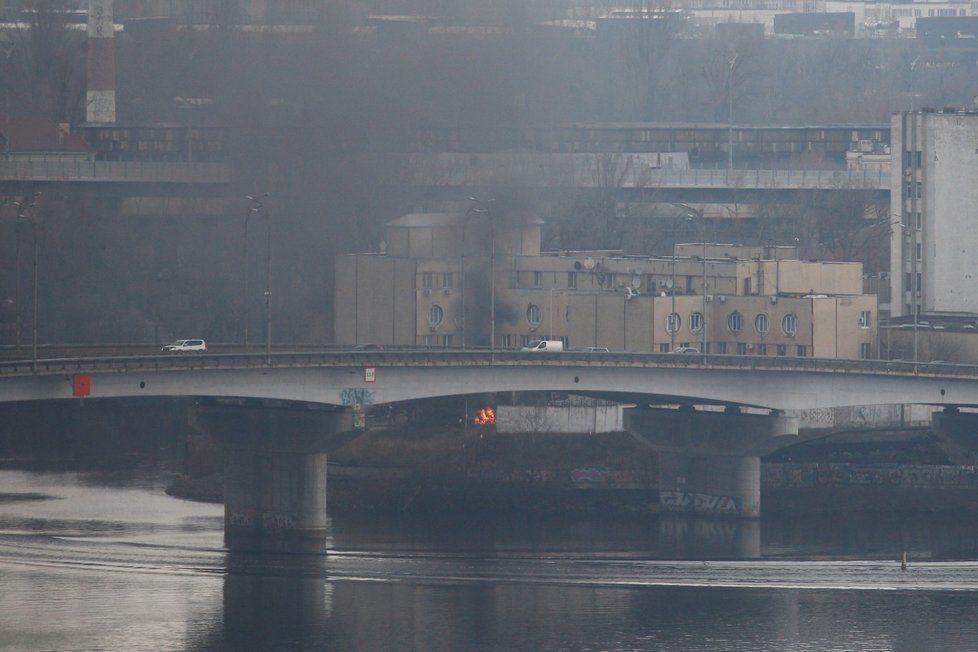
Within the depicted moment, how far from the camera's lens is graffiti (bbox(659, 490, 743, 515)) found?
48656 mm

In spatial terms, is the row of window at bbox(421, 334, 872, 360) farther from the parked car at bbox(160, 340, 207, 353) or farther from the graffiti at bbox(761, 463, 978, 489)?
the parked car at bbox(160, 340, 207, 353)

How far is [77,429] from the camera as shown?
5897 cm

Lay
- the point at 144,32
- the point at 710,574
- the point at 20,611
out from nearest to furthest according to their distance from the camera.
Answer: the point at 20,611, the point at 710,574, the point at 144,32

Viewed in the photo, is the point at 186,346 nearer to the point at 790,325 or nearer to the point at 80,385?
the point at 80,385

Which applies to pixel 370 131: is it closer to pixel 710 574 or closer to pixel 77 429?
pixel 77 429

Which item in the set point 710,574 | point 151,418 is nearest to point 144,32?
point 151,418

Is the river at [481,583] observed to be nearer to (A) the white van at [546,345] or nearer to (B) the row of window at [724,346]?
(A) the white van at [546,345]

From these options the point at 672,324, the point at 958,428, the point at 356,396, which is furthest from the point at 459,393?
the point at 672,324

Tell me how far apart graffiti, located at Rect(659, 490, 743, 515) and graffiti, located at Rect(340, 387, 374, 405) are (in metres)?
8.05

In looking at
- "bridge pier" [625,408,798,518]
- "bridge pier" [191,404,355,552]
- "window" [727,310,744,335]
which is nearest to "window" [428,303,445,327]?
"window" [727,310,744,335]

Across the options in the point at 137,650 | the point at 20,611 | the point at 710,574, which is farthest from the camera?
the point at 710,574

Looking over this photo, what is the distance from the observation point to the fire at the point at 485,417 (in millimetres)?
54094

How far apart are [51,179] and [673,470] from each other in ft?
111

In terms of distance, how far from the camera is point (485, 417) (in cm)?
5419
